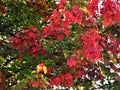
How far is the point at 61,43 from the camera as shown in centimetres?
638

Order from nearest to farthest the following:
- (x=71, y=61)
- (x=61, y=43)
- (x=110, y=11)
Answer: (x=110, y=11), (x=71, y=61), (x=61, y=43)

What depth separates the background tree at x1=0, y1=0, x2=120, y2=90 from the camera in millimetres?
6008

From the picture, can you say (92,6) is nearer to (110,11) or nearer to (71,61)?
(110,11)

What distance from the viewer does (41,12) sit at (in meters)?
8.02

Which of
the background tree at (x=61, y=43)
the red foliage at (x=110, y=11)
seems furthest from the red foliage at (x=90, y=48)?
the red foliage at (x=110, y=11)

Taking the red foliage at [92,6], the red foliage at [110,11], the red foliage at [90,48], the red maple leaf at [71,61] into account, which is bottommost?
the red maple leaf at [71,61]

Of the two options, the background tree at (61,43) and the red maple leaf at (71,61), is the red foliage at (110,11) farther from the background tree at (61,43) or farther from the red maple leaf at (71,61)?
the red maple leaf at (71,61)

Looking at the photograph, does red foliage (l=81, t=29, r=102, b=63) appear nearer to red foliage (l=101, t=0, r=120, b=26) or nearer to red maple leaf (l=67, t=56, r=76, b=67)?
red maple leaf (l=67, t=56, r=76, b=67)

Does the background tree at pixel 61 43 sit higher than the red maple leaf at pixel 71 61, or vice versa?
the background tree at pixel 61 43

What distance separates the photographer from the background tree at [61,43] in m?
6.01

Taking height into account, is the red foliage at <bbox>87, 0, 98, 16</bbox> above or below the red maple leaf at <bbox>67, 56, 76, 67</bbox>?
above

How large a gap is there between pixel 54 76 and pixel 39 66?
2.17 feet

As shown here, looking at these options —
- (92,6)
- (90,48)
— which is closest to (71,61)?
(90,48)

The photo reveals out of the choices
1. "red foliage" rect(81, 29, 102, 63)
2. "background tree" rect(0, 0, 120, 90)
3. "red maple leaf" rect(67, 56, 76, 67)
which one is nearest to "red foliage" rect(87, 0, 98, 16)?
"background tree" rect(0, 0, 120, 90)
